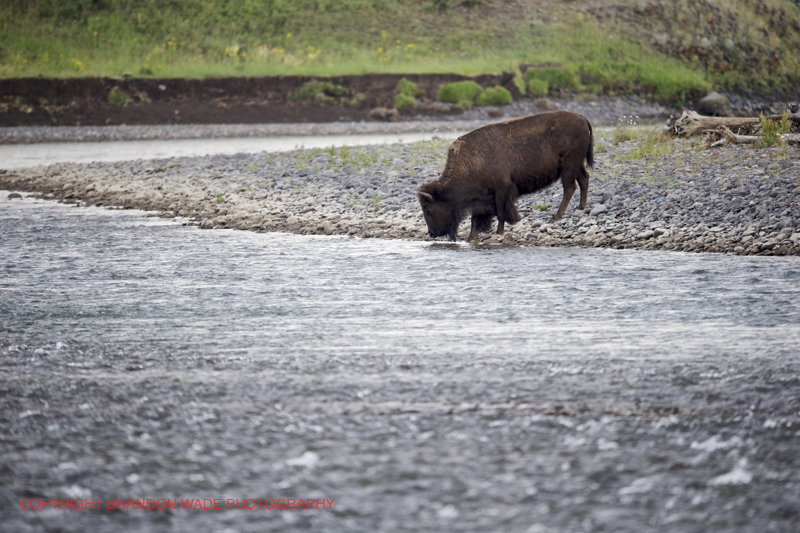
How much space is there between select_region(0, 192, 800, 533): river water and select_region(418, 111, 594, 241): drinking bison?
2032 millimetres

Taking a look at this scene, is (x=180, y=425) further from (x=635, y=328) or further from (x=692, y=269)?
(x=692, y=269)

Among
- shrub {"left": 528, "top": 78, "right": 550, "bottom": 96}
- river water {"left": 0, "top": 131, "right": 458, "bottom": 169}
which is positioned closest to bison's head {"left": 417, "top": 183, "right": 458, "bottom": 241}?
river water {"left": 0, "top": 131, "right": 458, "bottom": 169}

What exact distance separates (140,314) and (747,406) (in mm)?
5372

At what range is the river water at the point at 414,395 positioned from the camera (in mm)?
3953

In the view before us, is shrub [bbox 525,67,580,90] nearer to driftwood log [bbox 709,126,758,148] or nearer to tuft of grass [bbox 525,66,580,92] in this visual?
tuft of grass [bbox 525,66,580,92]

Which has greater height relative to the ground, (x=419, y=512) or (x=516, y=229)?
(x=419, y=512)

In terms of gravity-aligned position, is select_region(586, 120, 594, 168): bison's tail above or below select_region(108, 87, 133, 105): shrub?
above

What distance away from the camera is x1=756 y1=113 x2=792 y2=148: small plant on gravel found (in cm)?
1454

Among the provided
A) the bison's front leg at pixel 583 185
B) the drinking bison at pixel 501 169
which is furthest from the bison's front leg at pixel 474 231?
the bison's front leg at pixel 583 185

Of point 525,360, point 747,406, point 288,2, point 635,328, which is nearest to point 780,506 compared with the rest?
point 747,406

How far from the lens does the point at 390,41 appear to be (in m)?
52.2

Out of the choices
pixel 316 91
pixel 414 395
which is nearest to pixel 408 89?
pixel 316 91

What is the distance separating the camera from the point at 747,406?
504 cm

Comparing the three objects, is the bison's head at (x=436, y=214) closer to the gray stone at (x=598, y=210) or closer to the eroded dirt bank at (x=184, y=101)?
the gray stone at (x=598, y=210)
